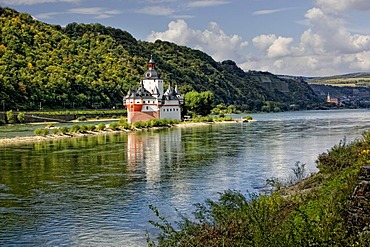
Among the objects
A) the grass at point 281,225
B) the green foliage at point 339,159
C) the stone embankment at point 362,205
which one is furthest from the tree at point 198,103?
the stone embankment at point 362,205

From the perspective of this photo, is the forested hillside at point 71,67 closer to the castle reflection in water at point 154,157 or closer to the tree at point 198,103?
A: the tree at point 198,103

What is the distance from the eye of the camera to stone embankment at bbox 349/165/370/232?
7.60 metres

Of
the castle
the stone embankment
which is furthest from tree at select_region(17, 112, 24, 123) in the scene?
the stone embankment

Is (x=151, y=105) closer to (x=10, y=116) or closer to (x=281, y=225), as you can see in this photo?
(x=10, y=116)

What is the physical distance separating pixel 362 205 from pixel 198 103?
75.6 m

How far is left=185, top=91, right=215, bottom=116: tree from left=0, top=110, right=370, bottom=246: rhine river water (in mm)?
44432

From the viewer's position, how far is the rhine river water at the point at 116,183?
47.0 ft

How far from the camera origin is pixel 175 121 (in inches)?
A: 2931

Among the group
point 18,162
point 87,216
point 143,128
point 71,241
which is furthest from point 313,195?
point 143,128

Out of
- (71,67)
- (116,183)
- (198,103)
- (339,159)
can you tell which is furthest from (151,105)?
(339,159)

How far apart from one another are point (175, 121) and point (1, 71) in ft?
129

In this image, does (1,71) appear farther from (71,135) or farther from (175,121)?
(71,135)

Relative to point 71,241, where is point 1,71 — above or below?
above

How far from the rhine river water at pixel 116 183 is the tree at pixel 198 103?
44432 millimetres
